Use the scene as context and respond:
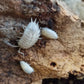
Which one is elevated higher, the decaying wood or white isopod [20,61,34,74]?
the decaying wood

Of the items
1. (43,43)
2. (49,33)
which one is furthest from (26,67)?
(49,33)

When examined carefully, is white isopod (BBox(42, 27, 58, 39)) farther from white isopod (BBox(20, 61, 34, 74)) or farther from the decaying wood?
white isopod (BBox(20, 61, 34, 74))

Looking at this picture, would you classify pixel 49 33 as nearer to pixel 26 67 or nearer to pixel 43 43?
pixel 43 43

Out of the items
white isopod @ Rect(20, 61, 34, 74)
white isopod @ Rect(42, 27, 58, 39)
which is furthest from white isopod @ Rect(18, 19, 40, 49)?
white isopod @ Rect(20, 61, 34, 74)

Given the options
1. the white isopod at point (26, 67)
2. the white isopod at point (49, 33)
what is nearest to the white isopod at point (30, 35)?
the white isopod at point (49, 33)

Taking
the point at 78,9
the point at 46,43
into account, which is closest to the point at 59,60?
the point at 46,43

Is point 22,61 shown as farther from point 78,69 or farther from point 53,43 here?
point 78,69
